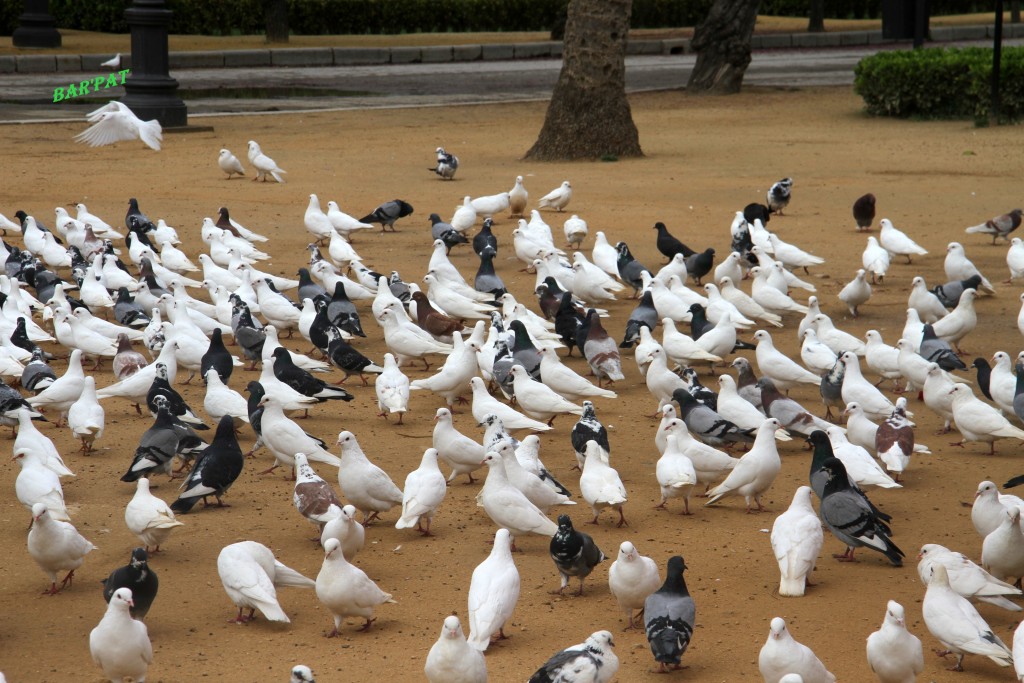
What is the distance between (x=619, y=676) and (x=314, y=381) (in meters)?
4.06

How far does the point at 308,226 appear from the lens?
553 inches

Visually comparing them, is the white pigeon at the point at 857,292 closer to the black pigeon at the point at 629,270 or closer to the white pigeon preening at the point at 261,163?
the black pigeon at the point at 629,270

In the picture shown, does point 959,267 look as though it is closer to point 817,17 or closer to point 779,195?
point 779,195

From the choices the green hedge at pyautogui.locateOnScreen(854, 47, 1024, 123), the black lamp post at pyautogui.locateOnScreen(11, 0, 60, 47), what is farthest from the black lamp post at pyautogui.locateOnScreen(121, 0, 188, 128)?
the black lamp post at pyautogui.locateOnScreen(11, 0, 60, 47)

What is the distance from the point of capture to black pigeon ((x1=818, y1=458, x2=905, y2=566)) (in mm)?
6500

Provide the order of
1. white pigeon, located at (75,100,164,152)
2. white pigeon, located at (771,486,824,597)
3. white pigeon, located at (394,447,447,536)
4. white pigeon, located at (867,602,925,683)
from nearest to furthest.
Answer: white pigeon, located at (867,602,925,683) < white pigeon, located at (771,486,824,597) < white pigeon, located at (394,447,447,536) < white pigeon, located at (75,100,164,152)

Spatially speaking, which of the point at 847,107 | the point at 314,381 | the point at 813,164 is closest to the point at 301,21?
the point at 847,107

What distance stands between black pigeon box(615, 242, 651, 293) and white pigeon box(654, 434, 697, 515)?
480 centimetres

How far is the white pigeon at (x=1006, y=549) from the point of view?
20.0 ft

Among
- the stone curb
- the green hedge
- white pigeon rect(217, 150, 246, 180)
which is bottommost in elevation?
white pigeon rect(217, 150, 246, 180)

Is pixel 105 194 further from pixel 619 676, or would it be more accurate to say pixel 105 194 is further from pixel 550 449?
pixel 619 676

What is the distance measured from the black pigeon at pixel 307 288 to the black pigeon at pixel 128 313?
51.7 inches

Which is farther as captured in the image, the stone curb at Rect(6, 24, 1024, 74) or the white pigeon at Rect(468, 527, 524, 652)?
the stone curb at Rect(6, 24, 1024, 74)

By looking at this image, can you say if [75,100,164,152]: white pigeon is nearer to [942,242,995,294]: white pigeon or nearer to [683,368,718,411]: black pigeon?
[942,242,995,294]: white pigeon
